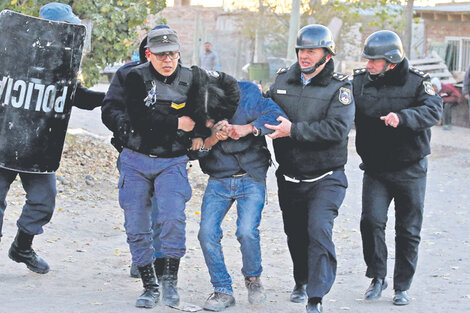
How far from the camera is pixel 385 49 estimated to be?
255 inches

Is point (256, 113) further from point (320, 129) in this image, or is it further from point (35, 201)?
point (35, 201)

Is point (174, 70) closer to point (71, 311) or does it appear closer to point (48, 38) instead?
point (48, 38)

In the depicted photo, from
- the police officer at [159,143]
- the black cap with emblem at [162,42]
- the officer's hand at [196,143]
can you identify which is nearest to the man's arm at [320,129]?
the police officer at [159,143]

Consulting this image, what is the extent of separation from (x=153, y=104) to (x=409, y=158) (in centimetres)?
191

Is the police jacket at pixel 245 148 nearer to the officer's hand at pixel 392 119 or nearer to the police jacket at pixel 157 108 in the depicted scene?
the police jacket at pixel 157 108

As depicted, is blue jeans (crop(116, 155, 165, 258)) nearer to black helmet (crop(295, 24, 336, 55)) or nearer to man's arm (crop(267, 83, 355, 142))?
man's arm (crop(267, 83, 355, 142))

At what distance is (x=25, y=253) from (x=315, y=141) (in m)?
2.37

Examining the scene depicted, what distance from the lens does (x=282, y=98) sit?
20.6 ft

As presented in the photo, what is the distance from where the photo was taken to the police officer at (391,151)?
6.55 m

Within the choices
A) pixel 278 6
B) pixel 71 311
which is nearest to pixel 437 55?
pixel 278 6

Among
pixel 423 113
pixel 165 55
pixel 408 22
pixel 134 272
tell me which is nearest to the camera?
pixel 165 55

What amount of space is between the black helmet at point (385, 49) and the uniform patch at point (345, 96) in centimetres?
52

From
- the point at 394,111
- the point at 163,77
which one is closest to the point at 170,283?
the point at 163,77

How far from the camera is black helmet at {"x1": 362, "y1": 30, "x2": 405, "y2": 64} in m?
6.48
